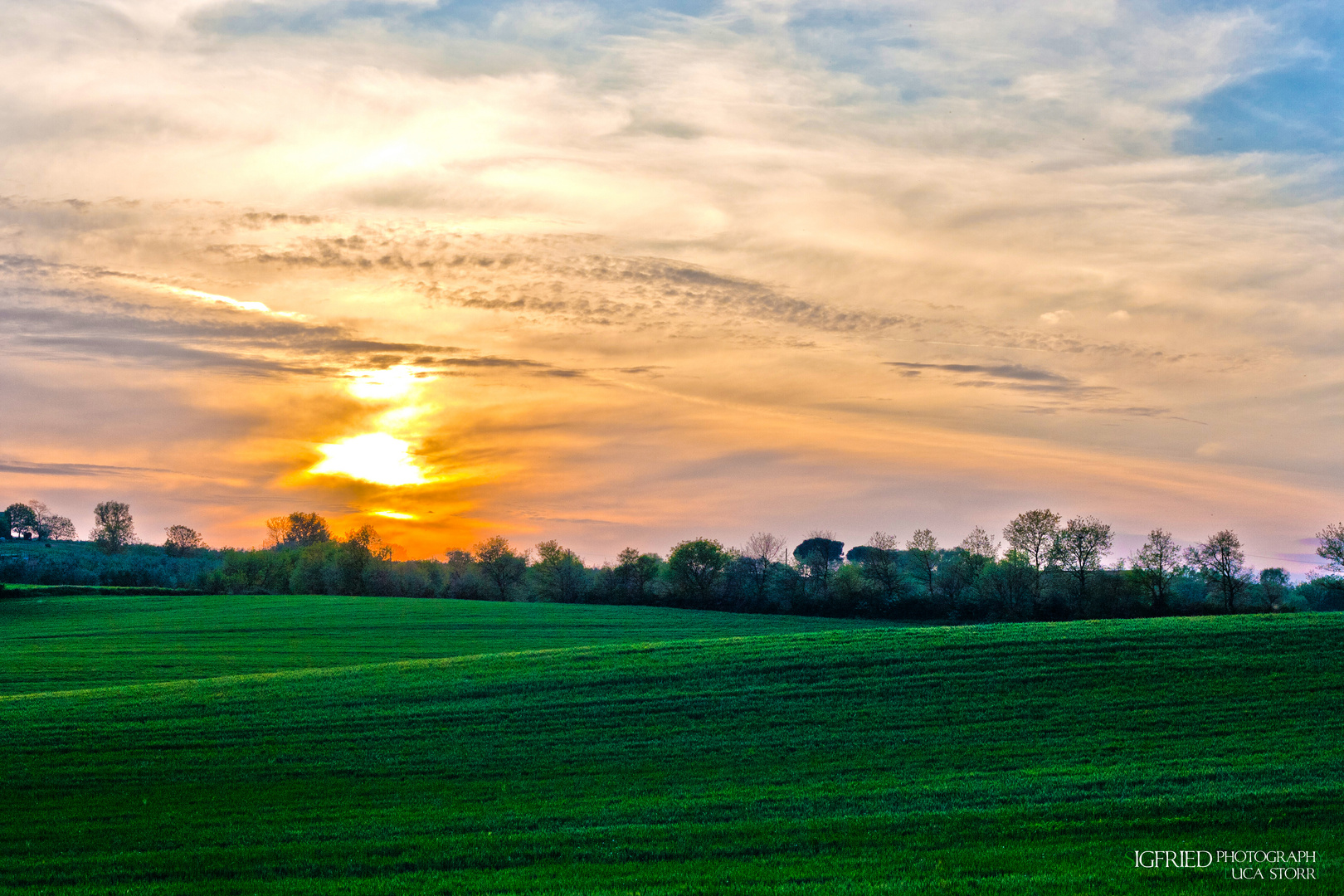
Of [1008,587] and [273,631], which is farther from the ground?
[1008,587]

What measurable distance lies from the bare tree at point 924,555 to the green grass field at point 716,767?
56352 mm

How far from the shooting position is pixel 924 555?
102125 mm

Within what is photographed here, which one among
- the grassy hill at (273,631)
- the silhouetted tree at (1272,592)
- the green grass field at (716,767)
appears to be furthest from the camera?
the silhouetted tree at (1272,592)

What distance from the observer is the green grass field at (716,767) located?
15.9m

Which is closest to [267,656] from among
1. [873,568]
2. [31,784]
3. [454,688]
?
[454,688]

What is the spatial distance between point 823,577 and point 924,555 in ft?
39.2

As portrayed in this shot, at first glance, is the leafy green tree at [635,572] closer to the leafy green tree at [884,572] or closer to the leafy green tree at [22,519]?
the leafy green tree at [884,572]

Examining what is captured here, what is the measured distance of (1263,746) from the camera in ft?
78.0

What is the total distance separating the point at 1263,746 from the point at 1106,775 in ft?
20.1

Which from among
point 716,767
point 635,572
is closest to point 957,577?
point 635,572

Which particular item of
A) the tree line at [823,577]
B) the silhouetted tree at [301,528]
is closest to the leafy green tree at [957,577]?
the tree line at [823,577]

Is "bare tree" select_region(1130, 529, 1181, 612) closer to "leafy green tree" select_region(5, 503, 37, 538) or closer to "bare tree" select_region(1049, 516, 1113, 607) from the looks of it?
"bare tree" select_region(1049, 516, 1113, 607)

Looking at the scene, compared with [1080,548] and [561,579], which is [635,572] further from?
[1080,548]

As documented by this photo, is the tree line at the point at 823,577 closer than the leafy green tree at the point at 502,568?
Yes
